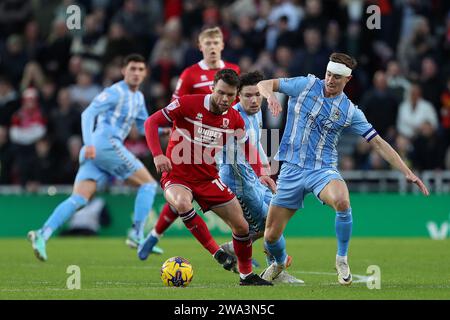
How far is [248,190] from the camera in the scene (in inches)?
487

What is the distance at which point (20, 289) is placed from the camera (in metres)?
10.3

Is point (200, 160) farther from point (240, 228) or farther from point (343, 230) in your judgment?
point (343, 230)

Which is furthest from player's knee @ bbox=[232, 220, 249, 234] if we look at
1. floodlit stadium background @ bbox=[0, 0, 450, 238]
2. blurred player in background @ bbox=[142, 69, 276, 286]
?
floodlit stadium background @ bbox=[0, 0, 450, 238]

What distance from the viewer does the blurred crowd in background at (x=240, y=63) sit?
20625mm

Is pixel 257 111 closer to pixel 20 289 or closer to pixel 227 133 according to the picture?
pixel 227 133

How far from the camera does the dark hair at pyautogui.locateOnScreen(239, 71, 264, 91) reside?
12102 millimetres

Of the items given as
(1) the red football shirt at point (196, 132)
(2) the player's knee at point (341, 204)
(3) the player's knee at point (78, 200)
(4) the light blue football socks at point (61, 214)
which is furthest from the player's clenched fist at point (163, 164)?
(3) the player's knee at point (78, 200)

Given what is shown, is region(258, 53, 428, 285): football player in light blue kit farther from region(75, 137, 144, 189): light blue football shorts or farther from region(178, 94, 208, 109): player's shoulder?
region(75, 137, 144, 189): light blue football shorts

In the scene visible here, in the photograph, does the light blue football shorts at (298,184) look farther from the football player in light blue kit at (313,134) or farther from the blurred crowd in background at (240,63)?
the blurred crowd in background at (240,63)

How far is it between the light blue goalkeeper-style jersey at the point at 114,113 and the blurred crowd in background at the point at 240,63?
5.29 m

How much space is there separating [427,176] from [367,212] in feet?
4.30

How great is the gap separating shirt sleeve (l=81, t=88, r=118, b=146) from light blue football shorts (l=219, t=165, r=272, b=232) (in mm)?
3100

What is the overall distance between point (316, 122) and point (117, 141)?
16.8ft
